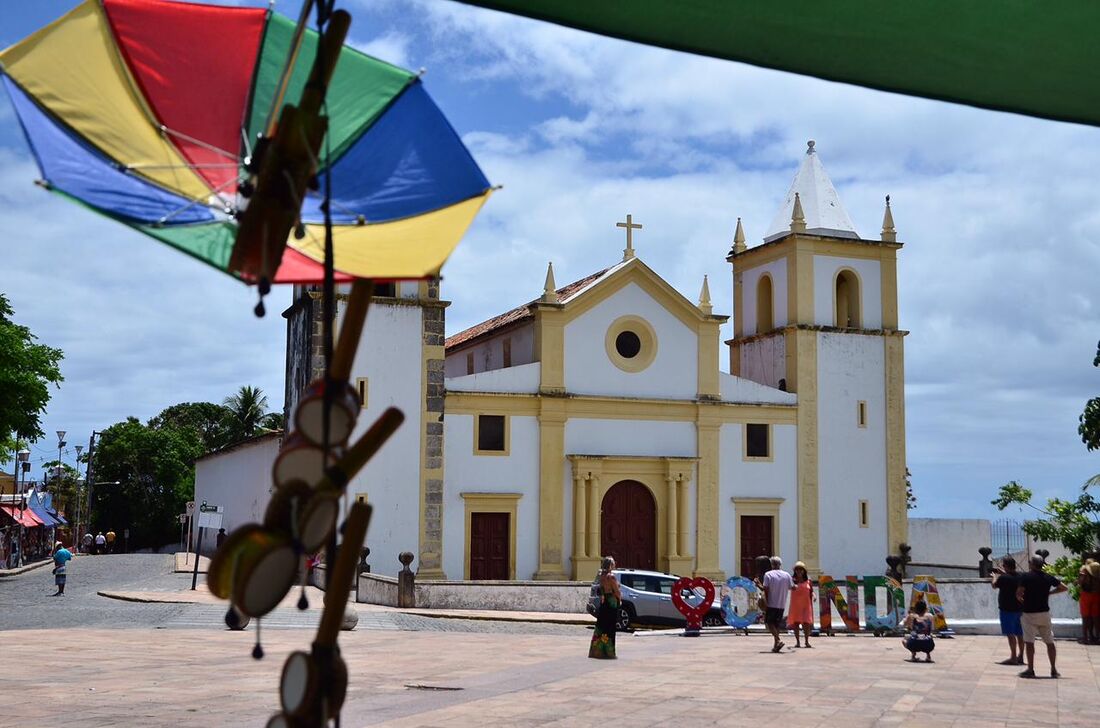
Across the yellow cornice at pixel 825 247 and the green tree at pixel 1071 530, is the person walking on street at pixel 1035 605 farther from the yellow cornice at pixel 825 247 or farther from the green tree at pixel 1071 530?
the yellow cornice at pixel 825 247

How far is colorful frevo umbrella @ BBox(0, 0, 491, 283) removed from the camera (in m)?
2.80

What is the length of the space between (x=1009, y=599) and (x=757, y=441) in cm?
2127

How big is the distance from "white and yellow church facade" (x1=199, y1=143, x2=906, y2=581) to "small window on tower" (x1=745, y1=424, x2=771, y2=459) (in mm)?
67

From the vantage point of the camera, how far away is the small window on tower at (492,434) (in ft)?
107

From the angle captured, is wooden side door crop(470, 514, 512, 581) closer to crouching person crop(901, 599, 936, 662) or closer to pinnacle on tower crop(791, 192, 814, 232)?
pinnacle on tower crop(791, 192, 814, 232)

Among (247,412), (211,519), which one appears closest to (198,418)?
(247,412)

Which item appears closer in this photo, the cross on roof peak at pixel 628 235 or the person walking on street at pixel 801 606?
the person walking on street at pixel 801 606

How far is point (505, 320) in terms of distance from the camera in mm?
38094

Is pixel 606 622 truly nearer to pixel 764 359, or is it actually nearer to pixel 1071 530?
pixel 1071 530

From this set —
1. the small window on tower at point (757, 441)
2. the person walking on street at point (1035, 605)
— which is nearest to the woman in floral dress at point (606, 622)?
the person walking on street at point (1035, 605)

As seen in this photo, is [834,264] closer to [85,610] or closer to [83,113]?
[85,610]

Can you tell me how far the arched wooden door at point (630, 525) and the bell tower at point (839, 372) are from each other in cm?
462

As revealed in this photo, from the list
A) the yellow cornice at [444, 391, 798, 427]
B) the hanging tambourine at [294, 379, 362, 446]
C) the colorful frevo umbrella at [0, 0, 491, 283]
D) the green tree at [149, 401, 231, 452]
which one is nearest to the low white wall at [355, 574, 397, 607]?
the yellow cornice at [444, 391, 798, 427]

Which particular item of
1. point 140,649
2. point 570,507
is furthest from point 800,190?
point 140,649
